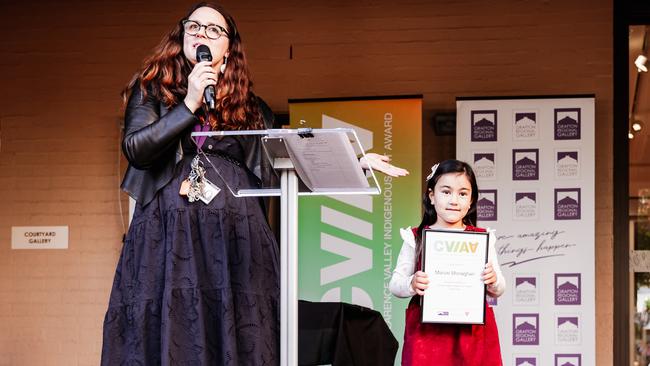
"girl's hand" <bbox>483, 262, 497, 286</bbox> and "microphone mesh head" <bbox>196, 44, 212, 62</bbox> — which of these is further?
"girl's hand" <bbox>483, 262, 497, 286</bbox>

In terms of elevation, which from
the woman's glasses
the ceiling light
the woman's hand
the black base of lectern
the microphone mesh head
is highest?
the ceiling light

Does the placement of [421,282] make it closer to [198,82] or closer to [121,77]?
[198,82]

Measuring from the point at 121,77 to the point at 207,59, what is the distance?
385 centimetres

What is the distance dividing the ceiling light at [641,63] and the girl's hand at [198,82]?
13.5ft

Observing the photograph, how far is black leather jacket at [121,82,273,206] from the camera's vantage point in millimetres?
2609

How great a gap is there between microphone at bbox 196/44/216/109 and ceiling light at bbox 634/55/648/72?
4.04 meters

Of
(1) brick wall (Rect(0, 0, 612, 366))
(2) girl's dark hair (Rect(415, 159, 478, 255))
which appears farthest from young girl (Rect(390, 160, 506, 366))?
(1) brick wall (Rect(0, 0, 612, 366))

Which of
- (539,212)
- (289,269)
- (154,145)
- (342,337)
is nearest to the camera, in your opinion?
(289,269)

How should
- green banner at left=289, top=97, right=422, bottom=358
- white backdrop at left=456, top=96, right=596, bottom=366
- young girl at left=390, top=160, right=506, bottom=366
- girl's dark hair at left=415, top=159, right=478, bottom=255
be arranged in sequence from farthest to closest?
green banner at left=289, top=97, right=422, bottom=358
white backdrop at left=456, top=96, right=596, bottom=366
girl's dark hair at left=415, top=159, right=478, bottom=255
young girl at left=390, top=160, right=506, bottom=366

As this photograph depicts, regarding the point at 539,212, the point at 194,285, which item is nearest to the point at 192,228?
the point at 194,285

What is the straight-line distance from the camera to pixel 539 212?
5738mm

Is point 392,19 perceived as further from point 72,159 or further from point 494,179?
point 72,159

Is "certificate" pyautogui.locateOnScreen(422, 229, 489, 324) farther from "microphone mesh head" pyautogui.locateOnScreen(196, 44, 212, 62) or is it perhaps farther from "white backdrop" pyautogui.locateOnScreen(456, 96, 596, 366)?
"white backdrop" pyautogui.locateOnScreen(456, 96, 596, 366)

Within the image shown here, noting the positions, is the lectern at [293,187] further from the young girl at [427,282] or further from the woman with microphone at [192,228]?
the young girl at [427,282]
